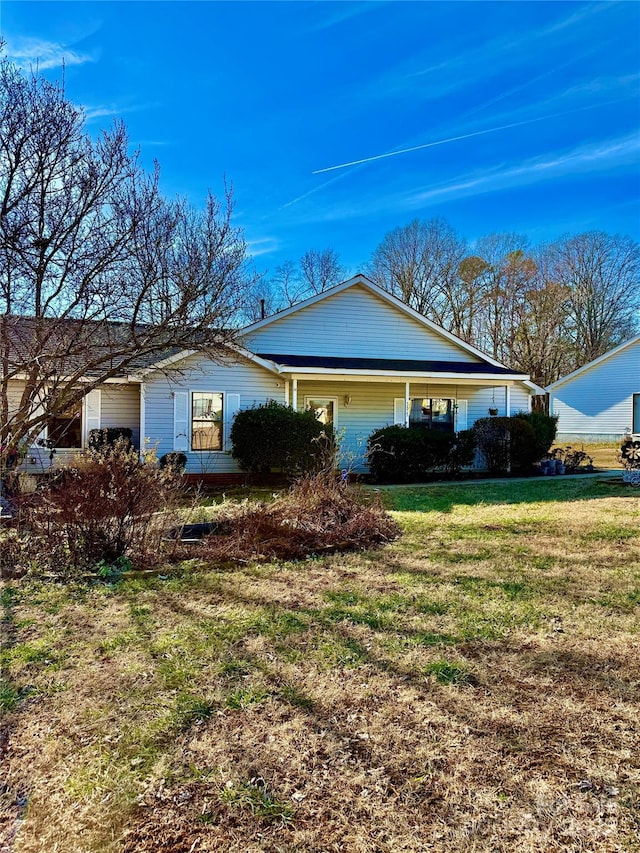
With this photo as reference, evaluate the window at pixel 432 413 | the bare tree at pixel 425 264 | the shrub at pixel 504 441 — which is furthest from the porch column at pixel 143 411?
the bare tree at pixel 425 264

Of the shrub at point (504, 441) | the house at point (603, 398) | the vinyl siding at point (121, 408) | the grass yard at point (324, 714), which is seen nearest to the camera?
the grass yard at point (324, 714)

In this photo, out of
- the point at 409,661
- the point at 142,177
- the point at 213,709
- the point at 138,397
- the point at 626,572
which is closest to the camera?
the point at 213,709

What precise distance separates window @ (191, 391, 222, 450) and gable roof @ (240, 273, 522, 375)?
8.47ft

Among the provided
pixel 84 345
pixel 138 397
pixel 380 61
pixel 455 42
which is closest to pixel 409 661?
pixel 84 345

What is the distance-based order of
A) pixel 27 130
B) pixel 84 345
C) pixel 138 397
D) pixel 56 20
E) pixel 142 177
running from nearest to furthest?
pixel 56 20
pixel 27 130
pixel 84 345
pixel 142 177
pixel 138 397

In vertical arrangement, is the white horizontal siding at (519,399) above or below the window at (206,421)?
above

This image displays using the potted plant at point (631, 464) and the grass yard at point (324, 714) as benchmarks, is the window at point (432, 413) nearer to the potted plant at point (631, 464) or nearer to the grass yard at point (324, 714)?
the potted plant at point (631, 464)

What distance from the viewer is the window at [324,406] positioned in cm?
1580

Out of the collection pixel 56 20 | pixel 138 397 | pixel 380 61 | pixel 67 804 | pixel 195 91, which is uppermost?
pixel 380 61

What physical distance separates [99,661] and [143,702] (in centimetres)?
72

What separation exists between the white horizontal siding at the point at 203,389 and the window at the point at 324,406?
1888 millimetres

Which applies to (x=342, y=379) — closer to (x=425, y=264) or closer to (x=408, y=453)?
(x=408, y=453)

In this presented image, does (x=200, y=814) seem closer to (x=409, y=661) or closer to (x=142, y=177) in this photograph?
(x=409, y=661)

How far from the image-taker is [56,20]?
6.59m
